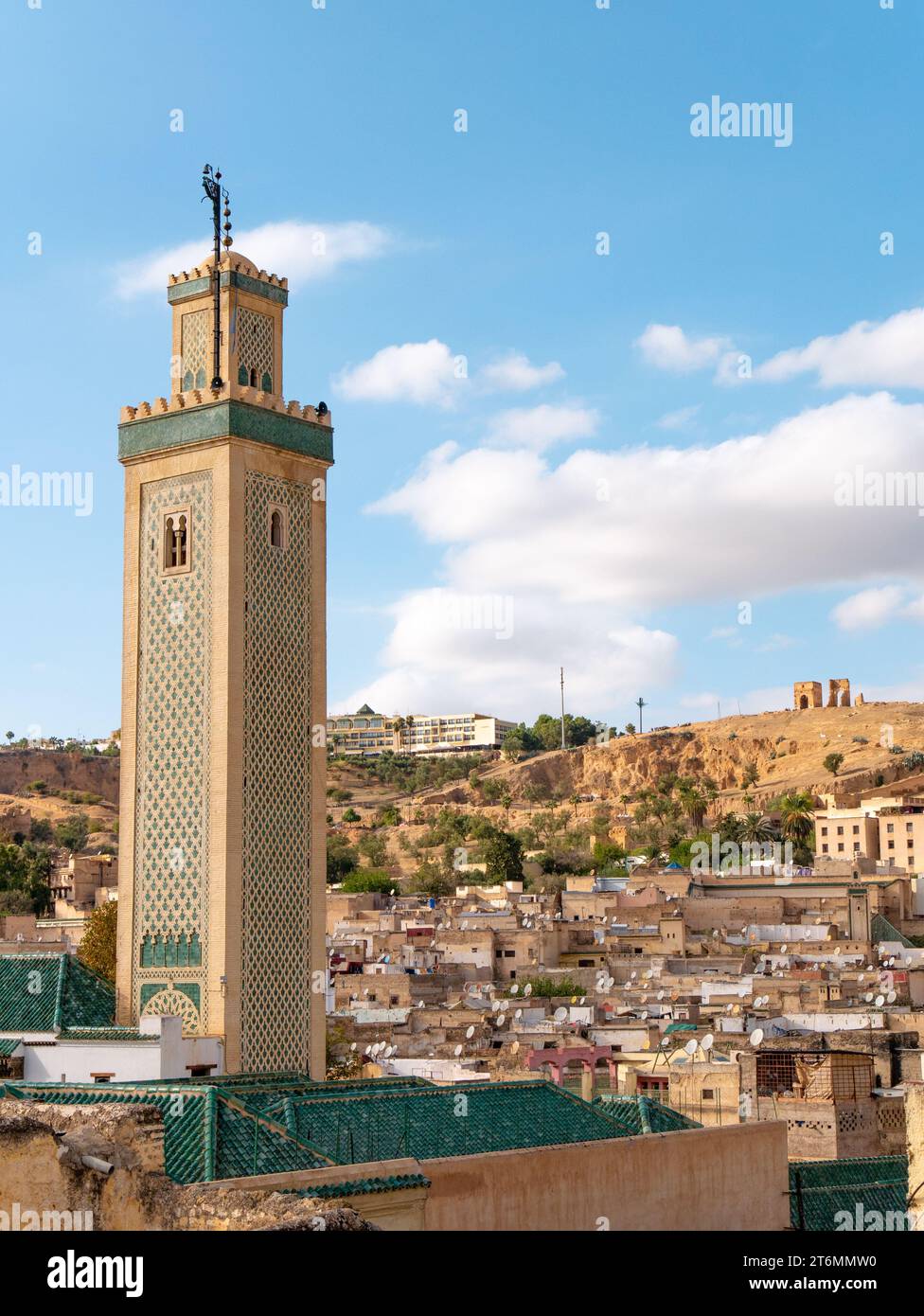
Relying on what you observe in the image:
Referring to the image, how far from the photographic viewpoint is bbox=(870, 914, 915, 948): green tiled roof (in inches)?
1593

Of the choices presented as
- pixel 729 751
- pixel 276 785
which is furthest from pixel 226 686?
pixel 729 751

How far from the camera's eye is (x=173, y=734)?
15961 mm

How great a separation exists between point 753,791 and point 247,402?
67061 mm

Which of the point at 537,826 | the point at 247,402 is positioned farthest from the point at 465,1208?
the point at 537,826

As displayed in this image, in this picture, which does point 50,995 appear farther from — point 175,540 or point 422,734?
point 422,734

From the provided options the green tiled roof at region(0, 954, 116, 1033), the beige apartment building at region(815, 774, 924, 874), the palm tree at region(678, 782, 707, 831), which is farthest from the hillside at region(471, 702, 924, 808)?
the green tiled roof at region(0, 954, 116, 1033)

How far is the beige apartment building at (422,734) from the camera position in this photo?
11145cm

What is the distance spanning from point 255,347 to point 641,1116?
8.10 metres

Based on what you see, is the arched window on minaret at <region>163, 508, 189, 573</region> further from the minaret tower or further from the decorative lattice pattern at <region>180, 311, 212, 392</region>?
the decorative lattice pattern at <region>180, 311, 212, 392</region>

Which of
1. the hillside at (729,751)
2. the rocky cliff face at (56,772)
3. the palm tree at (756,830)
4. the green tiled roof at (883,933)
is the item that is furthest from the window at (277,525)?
the rocky cliff face at (56,772)

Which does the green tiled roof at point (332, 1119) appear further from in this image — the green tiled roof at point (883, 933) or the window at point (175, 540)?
the green tiled roof at point (883, 933)

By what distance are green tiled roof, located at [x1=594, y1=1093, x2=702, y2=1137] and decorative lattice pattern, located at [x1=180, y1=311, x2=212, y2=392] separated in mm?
7466
